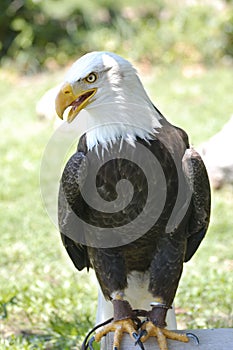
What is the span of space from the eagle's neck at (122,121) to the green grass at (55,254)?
1476mm

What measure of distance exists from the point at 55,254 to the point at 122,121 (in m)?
2.63

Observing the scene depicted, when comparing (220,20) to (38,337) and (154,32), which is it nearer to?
(154,32)

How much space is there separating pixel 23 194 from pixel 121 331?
12.1ft

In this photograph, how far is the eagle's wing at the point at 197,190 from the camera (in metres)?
3.03

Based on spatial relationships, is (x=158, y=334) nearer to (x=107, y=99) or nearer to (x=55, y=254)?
(x=107, y=99)

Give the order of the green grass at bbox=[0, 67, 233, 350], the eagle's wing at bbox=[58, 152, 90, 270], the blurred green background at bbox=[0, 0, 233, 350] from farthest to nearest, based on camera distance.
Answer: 1. the blurred green background at bbox=[0, 0, 233, 350]
2. the green grass at bbox=[0, 67, 233, 350]
3. the eagle's wing at bbox=[58, 152, 90, 270]

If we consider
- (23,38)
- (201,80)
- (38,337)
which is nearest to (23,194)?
(38,337)

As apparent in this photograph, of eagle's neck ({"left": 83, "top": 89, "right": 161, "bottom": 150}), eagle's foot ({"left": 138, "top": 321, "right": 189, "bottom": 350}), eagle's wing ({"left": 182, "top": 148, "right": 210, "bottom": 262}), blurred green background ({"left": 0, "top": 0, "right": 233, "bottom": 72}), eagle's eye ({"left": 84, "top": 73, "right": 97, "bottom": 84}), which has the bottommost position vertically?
eagle's foot ({"left": 138, "top": 321, "right": 189, "bottom": 350})

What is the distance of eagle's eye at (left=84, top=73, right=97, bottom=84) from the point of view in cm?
284

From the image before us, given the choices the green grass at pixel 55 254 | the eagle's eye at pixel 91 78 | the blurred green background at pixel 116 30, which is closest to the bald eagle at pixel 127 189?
the eagle's eye at pixel 91 78

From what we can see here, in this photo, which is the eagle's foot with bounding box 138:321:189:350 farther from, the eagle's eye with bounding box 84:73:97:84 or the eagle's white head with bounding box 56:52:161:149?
the eagle's eye with bounding box 84:73:97:84

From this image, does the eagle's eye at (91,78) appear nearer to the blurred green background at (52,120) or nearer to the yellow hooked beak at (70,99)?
the yellow hooked beak at (70,99)

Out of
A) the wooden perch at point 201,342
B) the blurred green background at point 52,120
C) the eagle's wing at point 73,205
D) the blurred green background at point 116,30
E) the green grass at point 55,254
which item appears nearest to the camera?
the wooden perch at point 201,342

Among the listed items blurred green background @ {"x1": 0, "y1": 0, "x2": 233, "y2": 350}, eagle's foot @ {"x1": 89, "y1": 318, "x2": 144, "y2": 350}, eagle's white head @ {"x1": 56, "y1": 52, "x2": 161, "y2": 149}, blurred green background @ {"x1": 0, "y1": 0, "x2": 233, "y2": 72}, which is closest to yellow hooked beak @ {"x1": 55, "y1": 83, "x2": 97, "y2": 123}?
eagle's white head @ {"x1": 56, "y1": 52, "x2": 161, "y2": 149}
